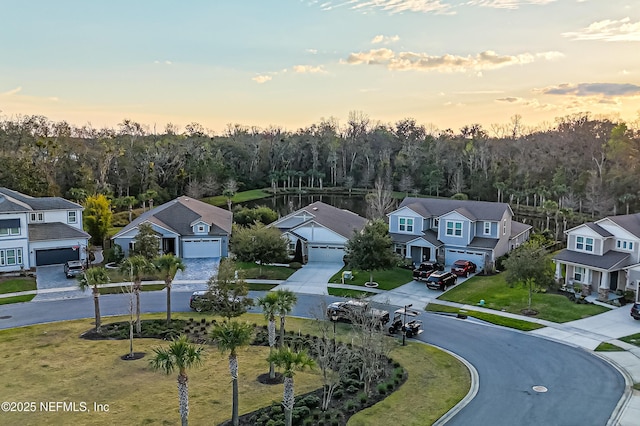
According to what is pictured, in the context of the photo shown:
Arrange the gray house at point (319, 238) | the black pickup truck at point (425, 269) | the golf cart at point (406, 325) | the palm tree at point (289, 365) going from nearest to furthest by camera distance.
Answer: the palm tree at point (289, 365), the golf cart at point (406, 325), the black pickup truck at point (425, 269), the gray house at point (319, 238)

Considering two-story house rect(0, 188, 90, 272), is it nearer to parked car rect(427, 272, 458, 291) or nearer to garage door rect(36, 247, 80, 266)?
garage door rect(36, 247, 80, 266)

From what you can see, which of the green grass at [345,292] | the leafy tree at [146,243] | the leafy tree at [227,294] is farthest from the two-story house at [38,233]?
the green grass at [345,292]

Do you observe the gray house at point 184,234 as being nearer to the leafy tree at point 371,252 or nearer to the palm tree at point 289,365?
the leafy tree at point 371,252

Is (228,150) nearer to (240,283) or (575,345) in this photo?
(240,283)

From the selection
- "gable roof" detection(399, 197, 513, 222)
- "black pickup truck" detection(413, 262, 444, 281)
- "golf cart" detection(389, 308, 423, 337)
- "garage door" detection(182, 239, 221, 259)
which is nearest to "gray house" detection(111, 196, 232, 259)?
"garage door" detection(182, 239, 221, 259)

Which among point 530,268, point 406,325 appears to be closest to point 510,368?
point 406,325
